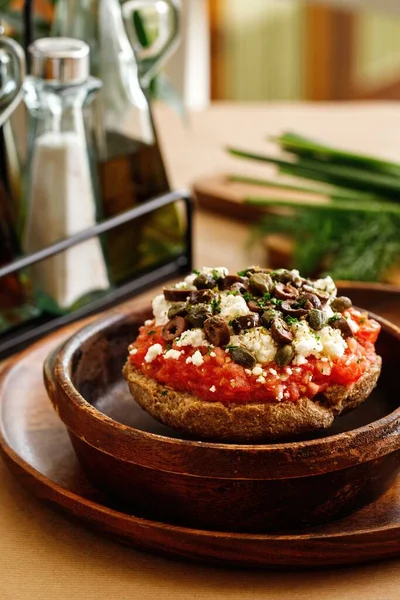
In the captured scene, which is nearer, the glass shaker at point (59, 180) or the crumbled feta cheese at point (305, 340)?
the crumbled feta cheese at point (305, 340)

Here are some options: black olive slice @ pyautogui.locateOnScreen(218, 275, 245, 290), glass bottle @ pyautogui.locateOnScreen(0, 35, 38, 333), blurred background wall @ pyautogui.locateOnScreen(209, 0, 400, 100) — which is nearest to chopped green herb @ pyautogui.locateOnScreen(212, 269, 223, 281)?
black olive slice @ pyautogui.locateOnScreen(218, 275, 245, 290)

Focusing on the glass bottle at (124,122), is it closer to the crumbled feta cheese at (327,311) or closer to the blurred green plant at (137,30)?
the blurred green plant at (137,30)

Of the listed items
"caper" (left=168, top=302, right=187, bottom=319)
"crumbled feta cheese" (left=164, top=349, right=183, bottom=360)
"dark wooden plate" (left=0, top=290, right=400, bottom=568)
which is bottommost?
"dark wooden plate" (left=0, top=290, right=400, bottom=568)

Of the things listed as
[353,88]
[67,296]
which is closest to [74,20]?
[67,296]

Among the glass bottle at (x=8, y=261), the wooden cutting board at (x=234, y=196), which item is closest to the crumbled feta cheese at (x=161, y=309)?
the glass bottle at (x=8, y=261)

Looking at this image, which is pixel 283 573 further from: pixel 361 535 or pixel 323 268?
pixel 323 268

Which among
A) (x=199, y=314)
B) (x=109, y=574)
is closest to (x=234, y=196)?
(x=199, y=314)

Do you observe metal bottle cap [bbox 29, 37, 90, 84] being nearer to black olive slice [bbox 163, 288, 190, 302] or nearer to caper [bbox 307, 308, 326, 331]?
black olive slice [bbox 163, 288, 190, 302]
